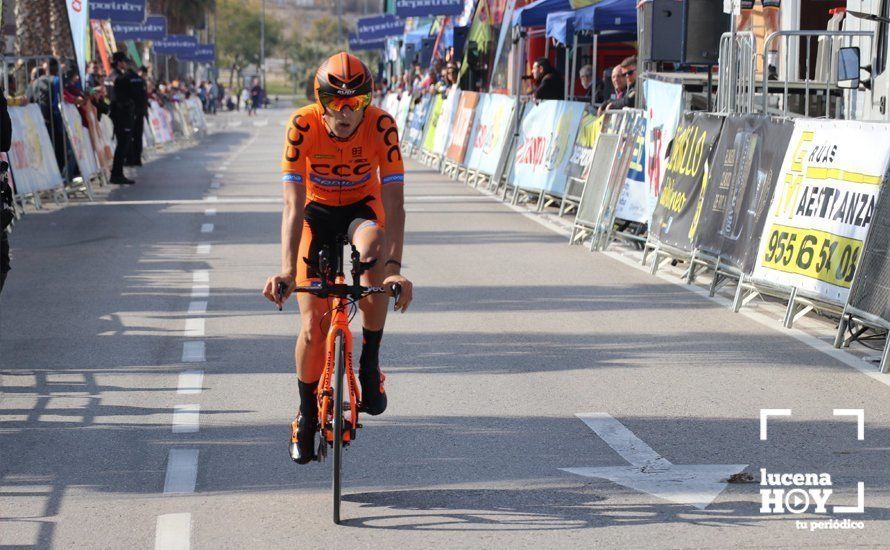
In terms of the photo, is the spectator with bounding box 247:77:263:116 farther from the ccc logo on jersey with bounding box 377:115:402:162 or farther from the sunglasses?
the sunglasses

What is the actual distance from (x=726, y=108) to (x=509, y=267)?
264 centimetres

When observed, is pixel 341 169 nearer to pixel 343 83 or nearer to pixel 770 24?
pixel 343 83

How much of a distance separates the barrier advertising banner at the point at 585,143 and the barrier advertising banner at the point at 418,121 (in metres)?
18.3

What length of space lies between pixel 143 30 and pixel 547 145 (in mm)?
30873

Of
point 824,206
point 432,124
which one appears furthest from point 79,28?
point 824,206

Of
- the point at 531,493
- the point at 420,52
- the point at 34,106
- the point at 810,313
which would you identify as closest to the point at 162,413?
the point at 531,493

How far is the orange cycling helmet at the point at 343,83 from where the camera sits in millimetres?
6180

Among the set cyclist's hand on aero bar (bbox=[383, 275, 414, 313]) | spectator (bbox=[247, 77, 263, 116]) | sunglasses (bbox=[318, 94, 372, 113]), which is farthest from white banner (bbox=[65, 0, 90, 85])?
spectator (bbox=[247, 77, 263, 116])

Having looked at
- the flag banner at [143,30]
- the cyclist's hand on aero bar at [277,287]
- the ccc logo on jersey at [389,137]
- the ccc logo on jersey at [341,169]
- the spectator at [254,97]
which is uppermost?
the flag banner at [143,30]

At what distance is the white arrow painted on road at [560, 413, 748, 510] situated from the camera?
6504mm

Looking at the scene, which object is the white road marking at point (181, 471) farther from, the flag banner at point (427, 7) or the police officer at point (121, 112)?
the flag banner at point (427, 7)

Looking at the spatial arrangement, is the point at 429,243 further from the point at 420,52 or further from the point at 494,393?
the point at 420,52

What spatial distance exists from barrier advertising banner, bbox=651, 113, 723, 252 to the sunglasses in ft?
25.3

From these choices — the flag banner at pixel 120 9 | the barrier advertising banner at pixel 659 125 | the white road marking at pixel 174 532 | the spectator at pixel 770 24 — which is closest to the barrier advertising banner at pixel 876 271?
the barrier advertising banner at pixel 659 125
